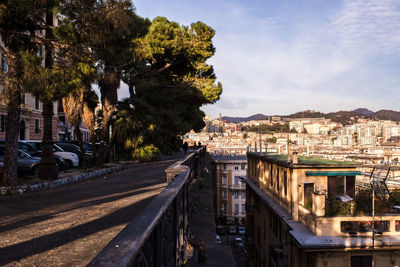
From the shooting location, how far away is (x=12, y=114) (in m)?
8.91

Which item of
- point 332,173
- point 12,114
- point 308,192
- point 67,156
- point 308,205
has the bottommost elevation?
point 308,205

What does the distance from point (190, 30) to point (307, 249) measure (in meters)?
17.9

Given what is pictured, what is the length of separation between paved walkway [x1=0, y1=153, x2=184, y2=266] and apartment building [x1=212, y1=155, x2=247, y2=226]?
39357 millimetres

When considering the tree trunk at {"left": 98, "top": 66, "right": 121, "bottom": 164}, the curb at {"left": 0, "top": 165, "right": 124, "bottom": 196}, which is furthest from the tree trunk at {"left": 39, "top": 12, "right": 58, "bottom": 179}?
the tree trunk at {"left": 98, "top": 66, "right": 121, "bottom": 164}

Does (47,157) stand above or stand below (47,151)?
below

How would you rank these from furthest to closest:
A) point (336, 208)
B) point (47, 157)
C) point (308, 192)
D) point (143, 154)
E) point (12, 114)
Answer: point (143, 154) < point (308, 192) < point (336, 208) < point (47, 157) < point (12, 114)

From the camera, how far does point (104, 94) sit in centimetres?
1845

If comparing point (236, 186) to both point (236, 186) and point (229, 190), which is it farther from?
point (229, 190)

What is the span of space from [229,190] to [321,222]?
125 feet

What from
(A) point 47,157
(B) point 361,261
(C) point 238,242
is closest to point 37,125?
(A) point 47,157

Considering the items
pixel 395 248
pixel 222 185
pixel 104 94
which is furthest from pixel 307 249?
pixel 222 185

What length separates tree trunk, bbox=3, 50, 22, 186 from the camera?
8.34m

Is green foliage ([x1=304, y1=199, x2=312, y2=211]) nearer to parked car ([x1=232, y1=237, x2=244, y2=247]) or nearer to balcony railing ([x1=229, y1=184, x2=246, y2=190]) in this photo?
parked car ([x1=232, y1=237, x2=244, y2=247])

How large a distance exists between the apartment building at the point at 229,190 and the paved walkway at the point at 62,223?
39357 millimetres
